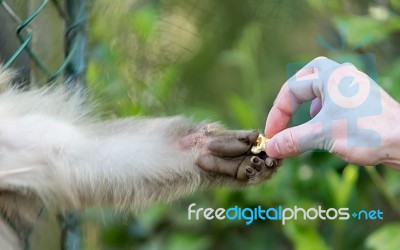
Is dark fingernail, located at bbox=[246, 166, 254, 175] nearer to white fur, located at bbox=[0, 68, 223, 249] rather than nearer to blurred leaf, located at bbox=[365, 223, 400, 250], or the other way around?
white fur, located at bbox=[0, 68, 223, 249]

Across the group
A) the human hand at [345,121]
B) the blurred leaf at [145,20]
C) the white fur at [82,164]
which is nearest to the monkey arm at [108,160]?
the white fur at [82,164]

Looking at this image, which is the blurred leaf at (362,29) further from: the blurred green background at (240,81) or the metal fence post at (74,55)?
the metal fence post at (74,55)

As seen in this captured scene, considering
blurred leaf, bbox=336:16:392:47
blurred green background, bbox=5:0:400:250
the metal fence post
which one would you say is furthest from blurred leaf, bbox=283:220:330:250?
the metal fence post

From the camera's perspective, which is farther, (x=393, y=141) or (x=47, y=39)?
(x=47, y=39)

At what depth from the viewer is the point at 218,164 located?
0.78 meters

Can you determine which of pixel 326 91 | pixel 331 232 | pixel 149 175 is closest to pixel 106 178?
pixel 149 175

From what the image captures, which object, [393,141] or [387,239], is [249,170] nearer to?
[393,141]

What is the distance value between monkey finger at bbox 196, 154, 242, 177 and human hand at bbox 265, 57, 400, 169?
0.14 ft

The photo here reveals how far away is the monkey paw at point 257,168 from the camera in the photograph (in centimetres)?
74

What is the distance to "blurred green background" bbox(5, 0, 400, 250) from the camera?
121cm

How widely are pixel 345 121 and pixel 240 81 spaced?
937 millimetres

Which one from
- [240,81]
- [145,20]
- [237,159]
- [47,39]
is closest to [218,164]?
[237,159]

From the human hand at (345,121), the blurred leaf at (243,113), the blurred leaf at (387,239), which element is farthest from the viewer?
the blurred leaf at (243,113)

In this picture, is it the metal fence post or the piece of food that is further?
the metal fence post
